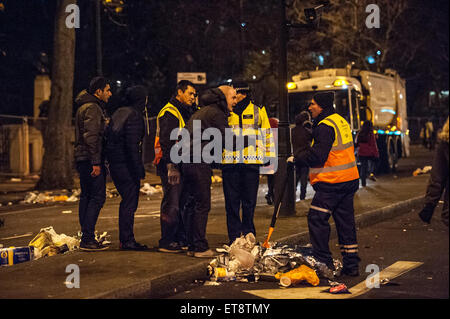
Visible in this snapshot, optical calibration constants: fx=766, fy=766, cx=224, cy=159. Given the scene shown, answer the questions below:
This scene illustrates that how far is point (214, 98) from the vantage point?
8.32 m

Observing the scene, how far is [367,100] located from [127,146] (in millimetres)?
15706

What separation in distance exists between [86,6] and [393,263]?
1058 inches

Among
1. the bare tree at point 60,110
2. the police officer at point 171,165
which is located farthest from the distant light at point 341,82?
the police officer at point 171,165

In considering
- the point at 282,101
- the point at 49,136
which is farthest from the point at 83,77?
the point at 282,101

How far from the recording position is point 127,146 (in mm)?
8547

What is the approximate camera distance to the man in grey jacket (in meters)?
8.63

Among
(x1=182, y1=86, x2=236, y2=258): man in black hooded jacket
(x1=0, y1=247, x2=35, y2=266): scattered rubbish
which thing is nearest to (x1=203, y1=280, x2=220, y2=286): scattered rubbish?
(x1=182, y1=86, x2=236, y2=258): man in black hooded jacket

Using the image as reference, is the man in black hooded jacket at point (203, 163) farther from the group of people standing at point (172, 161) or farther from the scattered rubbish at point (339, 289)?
the scattered rubbish at point (339, 289)

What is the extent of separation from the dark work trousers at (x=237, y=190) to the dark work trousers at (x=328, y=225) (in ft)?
4.19

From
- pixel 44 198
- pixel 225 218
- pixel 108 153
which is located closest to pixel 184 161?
pixel 108 153

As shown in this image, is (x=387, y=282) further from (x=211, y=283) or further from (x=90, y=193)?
(x=90, y=193)

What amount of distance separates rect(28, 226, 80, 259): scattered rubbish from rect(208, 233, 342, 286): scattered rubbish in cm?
215

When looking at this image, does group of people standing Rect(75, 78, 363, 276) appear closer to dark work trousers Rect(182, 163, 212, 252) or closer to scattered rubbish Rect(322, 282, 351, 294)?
dark work trousers Rect(182, 163, 212, 252)

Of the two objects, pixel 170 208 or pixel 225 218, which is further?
pixel 225 218
